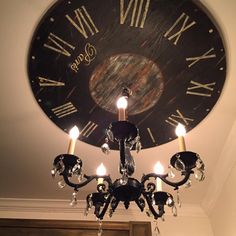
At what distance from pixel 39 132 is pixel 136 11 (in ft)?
3.52

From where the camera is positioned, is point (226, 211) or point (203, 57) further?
point (226, 211)

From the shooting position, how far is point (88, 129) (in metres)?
2.09

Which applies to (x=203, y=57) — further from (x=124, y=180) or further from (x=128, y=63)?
(x=124, y=180)

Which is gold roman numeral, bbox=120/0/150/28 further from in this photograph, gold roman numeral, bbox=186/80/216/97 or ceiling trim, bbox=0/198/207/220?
ceiling trim, bbox=0/198/207/220

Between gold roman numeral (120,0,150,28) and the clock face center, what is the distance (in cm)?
19

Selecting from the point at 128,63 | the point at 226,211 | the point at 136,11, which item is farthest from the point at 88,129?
the point at 226,211

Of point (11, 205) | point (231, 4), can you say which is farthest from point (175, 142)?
point (11, 205)

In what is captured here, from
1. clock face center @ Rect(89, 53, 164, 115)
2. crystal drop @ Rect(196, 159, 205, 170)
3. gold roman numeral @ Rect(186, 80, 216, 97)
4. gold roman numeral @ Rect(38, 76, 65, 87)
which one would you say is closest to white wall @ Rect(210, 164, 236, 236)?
gold roman numeral @ Rect(186, 80, 216, 97)

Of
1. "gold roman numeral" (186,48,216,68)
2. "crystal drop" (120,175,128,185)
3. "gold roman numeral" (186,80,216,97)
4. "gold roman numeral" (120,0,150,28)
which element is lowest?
"crystal drop" (120,175,128,185)

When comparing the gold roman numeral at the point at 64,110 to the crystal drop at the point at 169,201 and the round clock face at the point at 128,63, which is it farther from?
the crystal drop at the point at 169,201

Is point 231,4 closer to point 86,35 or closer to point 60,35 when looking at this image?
point 86,35

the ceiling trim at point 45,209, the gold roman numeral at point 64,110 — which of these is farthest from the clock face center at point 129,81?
the ceiling trim at point 45,209

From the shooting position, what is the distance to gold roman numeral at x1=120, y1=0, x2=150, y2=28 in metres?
1.57

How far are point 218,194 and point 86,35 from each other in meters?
1.74
